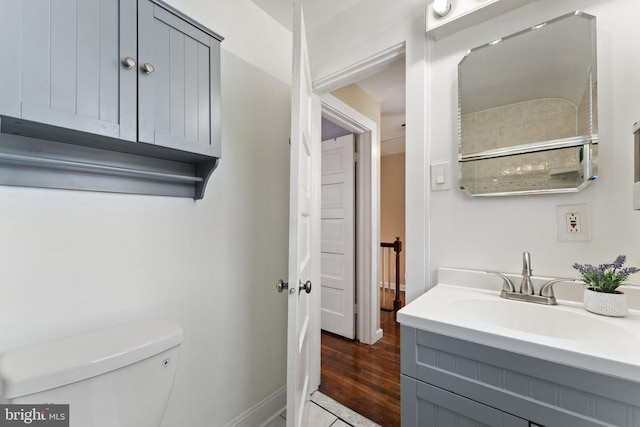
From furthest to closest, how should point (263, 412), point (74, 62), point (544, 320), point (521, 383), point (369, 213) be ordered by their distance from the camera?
point (369, 213) < point (263, 412) < point (544, 320) < point (74, 62) < point (521, 383)

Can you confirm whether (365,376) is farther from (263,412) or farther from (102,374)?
(102,374)

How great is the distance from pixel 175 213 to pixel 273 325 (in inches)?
36.7

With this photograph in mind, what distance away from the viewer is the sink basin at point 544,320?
0.79m

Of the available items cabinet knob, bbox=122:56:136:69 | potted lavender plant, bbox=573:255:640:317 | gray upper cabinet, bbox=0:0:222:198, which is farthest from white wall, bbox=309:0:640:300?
cabinet knob, bbox=122:56:136:69

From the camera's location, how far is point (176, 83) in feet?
3.44

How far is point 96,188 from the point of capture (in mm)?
990

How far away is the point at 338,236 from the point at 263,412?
1.61m

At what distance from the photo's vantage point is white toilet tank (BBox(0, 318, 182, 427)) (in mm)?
713

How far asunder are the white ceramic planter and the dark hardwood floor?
4.09 ft

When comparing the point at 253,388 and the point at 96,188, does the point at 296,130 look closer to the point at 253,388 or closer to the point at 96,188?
the point at 96,188

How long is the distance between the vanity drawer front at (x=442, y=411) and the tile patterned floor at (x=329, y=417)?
0.86 meters

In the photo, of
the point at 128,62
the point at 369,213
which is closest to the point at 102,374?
the point at 128,62

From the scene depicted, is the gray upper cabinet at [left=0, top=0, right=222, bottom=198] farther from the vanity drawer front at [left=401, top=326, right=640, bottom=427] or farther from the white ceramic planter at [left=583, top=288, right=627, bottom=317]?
the white ceramic planter at [left=583, top=288, right=627, bottom=317]

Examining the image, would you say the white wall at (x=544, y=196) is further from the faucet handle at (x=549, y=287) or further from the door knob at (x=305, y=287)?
the door knob at (x=305, y=287)
